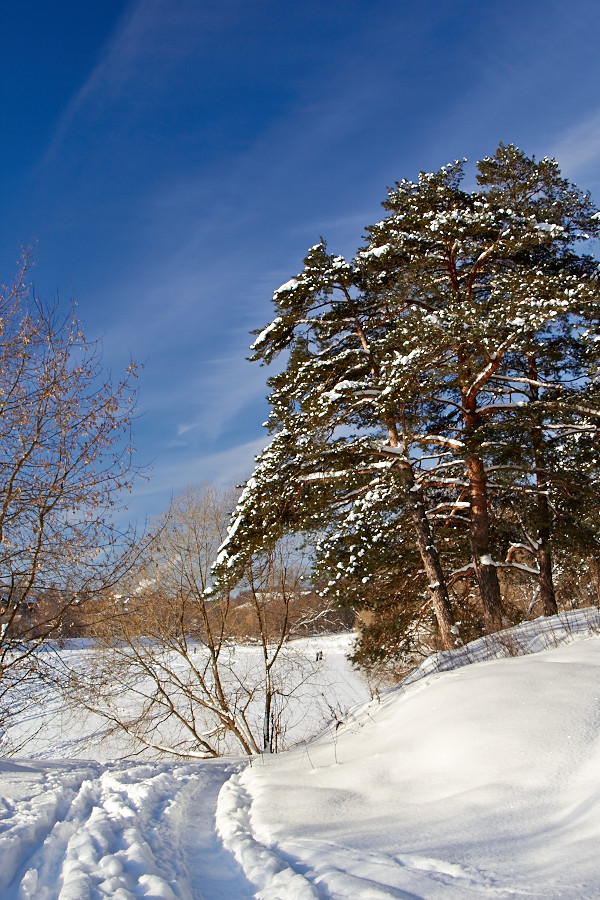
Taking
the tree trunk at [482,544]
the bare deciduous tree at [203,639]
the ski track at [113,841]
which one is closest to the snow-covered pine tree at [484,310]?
the tree trunk at [482,544]

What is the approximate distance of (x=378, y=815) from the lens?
3.89m

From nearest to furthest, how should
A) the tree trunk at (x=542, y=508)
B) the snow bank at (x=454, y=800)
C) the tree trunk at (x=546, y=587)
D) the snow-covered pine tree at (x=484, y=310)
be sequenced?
1. the snow bank at (x=454, y=800)
2. the snow-covered pine tree at (x=484, y=310)
3. the tree trunk at (x=542, y=508)
4. the tree trunk at (x=546, y=587)

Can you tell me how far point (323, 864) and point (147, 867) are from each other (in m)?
1.02

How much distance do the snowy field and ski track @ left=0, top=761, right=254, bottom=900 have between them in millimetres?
15

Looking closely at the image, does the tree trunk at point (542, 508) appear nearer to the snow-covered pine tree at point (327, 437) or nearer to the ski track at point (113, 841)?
the snow-covered pine tree at point (327, 437)

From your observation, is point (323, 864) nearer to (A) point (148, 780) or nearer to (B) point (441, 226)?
(A) point (148, 780)

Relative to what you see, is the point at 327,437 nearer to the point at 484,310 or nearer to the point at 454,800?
the point at 484,310

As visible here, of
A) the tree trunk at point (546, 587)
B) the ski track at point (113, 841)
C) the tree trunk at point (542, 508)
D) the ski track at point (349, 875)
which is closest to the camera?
the ski track at point (349, 875)

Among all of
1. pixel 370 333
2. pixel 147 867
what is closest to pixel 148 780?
pixel 147 867

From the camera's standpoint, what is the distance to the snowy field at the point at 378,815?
2787 mm

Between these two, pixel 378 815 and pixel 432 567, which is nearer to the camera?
pixel 378 815

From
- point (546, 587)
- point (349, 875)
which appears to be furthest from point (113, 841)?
point (546, 587)

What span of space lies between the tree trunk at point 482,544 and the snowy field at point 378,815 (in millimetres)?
5149

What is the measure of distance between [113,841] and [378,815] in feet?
5.77
